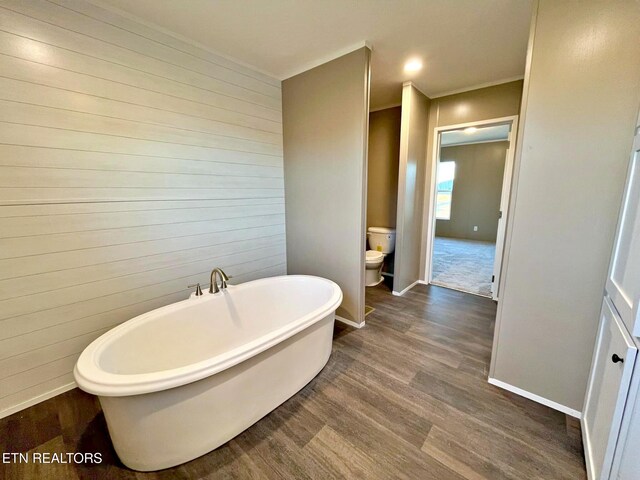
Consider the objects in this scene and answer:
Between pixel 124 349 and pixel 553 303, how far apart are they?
8.25 ft

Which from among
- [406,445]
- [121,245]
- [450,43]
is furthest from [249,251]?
[450,43]

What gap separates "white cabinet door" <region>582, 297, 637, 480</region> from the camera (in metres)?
0.95

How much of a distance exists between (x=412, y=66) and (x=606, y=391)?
268cm

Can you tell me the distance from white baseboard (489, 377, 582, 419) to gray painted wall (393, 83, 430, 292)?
61.2 inches

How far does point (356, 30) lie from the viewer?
189 cm

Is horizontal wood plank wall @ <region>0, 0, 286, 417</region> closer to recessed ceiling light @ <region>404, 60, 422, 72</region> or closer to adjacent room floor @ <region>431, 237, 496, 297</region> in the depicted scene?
recessed ceiling light @ <region>404, 60, 422, 72</region>

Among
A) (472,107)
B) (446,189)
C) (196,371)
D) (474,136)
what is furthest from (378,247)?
(446,189)

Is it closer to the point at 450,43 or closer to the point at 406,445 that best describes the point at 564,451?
the point at 406,445

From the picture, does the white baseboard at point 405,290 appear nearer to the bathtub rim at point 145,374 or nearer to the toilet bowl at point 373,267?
the toilet bowl at point 373,267

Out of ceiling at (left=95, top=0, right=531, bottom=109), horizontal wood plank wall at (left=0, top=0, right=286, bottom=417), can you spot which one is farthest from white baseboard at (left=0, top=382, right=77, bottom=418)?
ceiling at (left=95, top=0, right=531, bottom=109)

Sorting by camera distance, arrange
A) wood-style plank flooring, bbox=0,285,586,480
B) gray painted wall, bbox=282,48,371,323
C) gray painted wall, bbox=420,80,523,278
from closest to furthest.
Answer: wood-style plank flooring, bbox=0,285,586,480, gray painted wall, bbox=282,48,371,323, gray painted wall, bbox=420,80,523,278

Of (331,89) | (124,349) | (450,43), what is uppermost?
(450,43)

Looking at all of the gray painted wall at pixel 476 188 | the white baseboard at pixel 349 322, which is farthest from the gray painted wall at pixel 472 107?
the gray painted wall at pixel 476 188

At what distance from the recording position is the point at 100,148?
1.71 m
